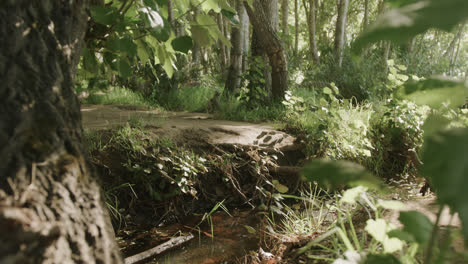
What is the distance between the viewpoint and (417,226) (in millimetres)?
758

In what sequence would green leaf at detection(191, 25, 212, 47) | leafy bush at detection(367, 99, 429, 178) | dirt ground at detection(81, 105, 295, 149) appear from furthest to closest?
1. leafy bush at detection(367, 99, 429, 178)
2. dirt ground at detection(81, 105, 295, 149)
3. green leaf at detection(191, 25, 212, 47)

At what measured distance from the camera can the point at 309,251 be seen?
1680mm

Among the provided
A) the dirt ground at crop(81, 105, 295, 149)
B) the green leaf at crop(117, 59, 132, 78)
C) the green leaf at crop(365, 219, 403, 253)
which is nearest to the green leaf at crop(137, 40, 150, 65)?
the green leaf at crop(117, 59, 132, 78)

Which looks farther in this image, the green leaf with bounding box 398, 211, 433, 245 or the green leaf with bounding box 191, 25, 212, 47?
the green leaf with bounding box 191, 25, 212, 47

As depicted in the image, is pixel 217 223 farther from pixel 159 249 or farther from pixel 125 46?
pixel 125 46

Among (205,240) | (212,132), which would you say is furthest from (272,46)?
(205,240)

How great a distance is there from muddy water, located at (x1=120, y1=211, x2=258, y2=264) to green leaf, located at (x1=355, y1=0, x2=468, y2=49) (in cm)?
191

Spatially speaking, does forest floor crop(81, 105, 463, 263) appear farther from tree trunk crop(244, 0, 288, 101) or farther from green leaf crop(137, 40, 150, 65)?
tree trunk crop(244, 0, 288, 101)

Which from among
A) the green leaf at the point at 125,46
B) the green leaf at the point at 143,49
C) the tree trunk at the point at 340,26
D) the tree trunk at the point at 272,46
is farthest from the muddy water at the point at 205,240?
the tree trunk at the point at 340,26

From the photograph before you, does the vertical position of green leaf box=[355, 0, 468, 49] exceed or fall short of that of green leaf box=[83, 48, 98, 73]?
it falls short

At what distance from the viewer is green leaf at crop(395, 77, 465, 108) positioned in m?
0.64

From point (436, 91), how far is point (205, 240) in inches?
81.9

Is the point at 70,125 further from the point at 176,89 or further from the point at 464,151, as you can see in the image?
the point at 176,89

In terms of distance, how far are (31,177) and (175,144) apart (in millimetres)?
2170
